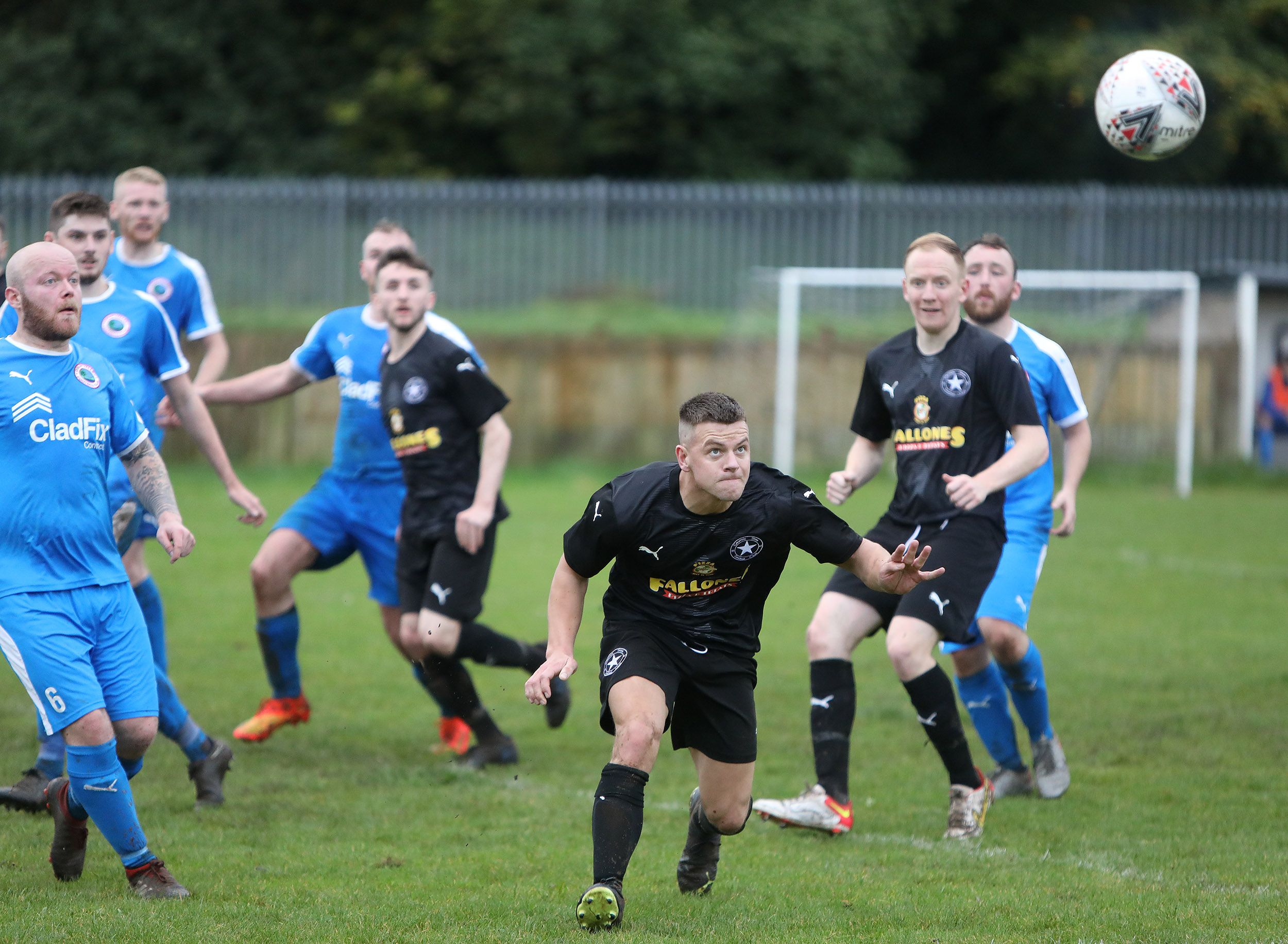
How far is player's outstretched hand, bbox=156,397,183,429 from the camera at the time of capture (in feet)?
21.9

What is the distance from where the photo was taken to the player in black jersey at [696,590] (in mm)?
4465

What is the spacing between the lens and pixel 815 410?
56.3 ft

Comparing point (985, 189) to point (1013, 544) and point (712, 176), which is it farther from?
point (1013, 544)

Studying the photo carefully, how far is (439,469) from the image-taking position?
6.69 metres

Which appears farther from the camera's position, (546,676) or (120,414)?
(120,414)

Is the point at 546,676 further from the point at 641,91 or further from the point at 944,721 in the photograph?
the point at 641,91

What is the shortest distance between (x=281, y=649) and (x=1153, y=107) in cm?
468

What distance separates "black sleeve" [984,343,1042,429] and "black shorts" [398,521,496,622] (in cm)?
237

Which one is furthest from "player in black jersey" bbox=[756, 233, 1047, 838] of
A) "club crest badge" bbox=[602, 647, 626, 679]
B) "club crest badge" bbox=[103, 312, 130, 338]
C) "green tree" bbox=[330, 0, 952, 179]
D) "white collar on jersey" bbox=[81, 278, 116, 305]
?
"green tree" bbox=[330, 0, 952, 179]

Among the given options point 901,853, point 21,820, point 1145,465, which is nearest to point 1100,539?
point 1145,465

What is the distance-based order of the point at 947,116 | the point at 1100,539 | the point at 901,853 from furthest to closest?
the point at 947,116 → the point at 1100,539 → the point at 901,853

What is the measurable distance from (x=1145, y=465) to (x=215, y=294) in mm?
11387

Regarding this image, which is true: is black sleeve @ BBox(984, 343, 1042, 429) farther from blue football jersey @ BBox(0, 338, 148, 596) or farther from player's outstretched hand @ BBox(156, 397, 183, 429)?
player's outstretched hand @ BBox(156, 397, 183, 429)

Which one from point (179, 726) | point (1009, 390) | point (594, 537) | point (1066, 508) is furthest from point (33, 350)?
point (1066, 508)
